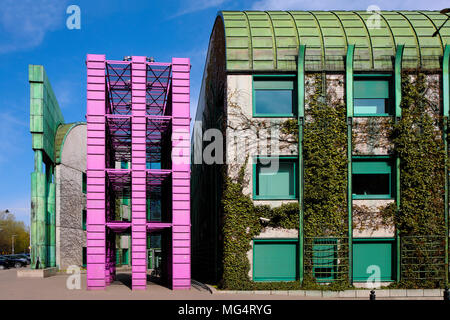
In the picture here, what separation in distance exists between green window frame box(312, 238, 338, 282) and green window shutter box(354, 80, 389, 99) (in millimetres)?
7410

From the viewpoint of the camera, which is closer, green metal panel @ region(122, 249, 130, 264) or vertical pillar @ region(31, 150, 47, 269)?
vertical pillar @ region(31, 150, 47, 269)

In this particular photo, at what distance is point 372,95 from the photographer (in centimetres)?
2617

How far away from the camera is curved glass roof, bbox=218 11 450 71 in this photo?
2592 centimetres

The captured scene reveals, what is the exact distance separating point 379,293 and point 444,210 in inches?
204

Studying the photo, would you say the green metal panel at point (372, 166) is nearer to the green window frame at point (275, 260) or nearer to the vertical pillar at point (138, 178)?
the green window frame at point (275, 260)

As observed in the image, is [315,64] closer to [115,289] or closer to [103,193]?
[103,193]

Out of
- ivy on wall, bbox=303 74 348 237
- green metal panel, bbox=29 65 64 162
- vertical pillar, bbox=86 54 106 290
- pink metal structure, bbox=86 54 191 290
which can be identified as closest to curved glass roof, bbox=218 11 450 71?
ivy on wall, bbox=303 74 348 237

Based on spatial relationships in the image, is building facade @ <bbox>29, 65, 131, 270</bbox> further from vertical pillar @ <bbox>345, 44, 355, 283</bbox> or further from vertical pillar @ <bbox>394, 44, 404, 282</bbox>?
vertical pillar @ <bbox>394, 44, 404, 282</bbox>

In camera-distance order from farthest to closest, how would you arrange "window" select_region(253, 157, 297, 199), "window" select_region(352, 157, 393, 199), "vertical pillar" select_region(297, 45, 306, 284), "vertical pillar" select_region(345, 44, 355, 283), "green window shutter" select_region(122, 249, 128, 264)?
"green window shutter" select_region(122, 249, 128, 264) < "window" select_region(352, 157, 393, 199) < "window" select_region(253, 157, 297, 199) < "vertical pillar" select_region(297, 45, 306, 284) < "vertical pillar" select_region(345, 44, 355, 283)

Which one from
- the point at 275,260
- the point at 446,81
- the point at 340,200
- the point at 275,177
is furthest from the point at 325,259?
the point at 446,81

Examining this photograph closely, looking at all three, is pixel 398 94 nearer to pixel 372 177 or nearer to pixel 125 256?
pixel 372 177

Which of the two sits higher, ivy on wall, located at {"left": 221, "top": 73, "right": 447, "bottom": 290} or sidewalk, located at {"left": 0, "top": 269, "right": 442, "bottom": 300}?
ivy on wall, located at {"left": 221, "top": 73, "right": 447, "bottom": 290}

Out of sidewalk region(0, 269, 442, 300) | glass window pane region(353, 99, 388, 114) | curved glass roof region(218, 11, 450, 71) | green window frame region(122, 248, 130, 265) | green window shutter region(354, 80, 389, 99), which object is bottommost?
green window frame region(122, 248, 130, 265)

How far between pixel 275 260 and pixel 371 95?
375 inches
